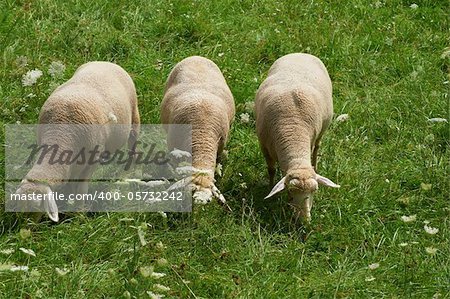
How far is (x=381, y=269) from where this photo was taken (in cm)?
585

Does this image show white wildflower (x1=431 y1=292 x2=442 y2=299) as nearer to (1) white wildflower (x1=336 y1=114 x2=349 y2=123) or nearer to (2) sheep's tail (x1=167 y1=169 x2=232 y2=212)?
(2) sheep's tail (x1=167 y1=169 x2=232 y2=212)

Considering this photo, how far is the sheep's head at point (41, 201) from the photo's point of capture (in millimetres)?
5934

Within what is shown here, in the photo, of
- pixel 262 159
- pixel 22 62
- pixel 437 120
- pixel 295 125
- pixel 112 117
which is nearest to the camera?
pixel 112 117

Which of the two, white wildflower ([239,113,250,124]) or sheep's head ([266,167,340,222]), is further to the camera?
white wildflower ([239,113,250,124])

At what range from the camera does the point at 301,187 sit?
6.33 meters

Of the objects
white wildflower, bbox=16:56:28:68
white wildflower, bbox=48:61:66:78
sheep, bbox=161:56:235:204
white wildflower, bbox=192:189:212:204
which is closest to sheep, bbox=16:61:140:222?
sheep, bbox=161:56:235:204

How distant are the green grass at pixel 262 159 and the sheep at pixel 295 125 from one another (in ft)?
0.99

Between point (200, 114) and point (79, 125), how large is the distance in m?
1.10

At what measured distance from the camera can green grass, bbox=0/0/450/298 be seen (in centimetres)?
561

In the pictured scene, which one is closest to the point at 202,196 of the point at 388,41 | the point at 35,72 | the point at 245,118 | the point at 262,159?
the point at 262,159

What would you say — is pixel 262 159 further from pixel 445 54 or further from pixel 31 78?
pixel 445 54

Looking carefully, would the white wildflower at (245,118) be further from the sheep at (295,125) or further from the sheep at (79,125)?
the sheep at (79,125)

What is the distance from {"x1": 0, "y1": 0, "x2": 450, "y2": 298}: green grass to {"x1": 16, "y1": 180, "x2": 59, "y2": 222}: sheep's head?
0.20 meters

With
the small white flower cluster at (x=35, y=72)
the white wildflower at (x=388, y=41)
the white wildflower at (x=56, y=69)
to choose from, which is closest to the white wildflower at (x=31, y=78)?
the small white flower cluster at (x=35, y=72)
